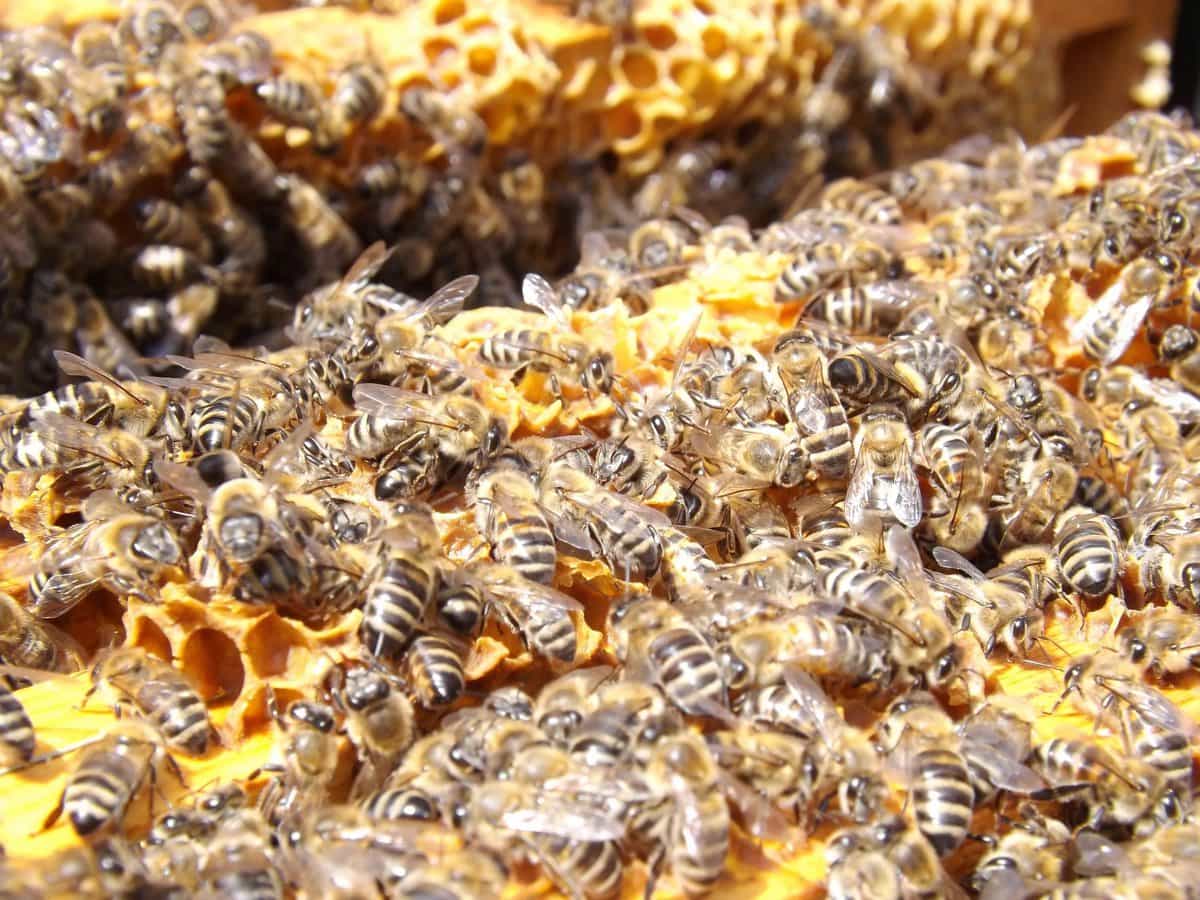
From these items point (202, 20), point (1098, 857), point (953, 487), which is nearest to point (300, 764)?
point (1098, 857)

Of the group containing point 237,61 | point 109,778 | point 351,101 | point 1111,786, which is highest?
point 237,61

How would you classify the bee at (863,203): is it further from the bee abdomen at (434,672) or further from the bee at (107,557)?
the bee at (107,557)

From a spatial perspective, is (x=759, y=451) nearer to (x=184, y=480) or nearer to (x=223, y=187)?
(x=184, y=480)

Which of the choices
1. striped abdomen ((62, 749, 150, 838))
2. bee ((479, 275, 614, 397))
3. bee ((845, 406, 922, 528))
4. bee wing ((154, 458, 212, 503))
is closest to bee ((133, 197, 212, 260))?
bee ((479, 275, 614, 397))

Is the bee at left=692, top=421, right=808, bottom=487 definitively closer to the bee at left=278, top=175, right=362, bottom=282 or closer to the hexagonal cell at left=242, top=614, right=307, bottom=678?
the hexagonal cell at left=242, top=614, right=307, bottom=678

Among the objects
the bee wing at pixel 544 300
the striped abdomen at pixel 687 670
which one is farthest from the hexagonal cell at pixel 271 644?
the bee wing at pixel 544 300

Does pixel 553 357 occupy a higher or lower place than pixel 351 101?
lower
